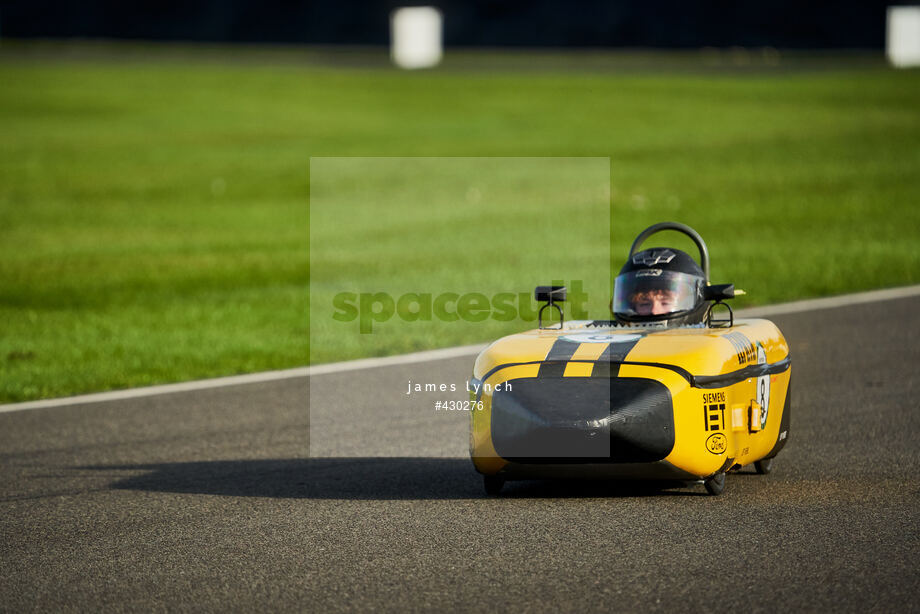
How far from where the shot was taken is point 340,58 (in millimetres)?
55938

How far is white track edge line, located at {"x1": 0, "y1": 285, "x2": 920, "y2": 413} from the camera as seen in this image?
34.9 ft

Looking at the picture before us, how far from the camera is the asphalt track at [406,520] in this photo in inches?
209

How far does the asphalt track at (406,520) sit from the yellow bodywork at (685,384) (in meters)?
0.25

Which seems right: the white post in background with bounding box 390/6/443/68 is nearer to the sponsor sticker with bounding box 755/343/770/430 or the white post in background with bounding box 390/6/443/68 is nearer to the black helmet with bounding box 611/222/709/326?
the black helmet with bounding box 611/222/709/326

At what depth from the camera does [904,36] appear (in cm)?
5012

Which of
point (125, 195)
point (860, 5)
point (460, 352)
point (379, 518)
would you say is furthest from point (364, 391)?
point (860, 5)

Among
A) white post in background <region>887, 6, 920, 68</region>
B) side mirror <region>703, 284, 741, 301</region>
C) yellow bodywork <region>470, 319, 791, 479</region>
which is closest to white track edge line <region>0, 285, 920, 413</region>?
yellow bodywork <region>470, 319, 791, 479</region>

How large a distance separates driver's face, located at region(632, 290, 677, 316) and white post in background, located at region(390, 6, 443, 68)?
50.5 metres

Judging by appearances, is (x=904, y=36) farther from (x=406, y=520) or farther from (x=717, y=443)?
(x=406, y=520)

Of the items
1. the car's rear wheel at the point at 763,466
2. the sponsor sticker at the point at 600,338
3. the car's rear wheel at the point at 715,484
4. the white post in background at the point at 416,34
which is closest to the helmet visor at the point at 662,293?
the sponsor sticker at the point at 600,338

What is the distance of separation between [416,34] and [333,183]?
107 feet

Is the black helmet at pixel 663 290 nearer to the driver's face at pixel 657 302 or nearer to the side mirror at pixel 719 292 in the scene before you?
the driver's face at pixel 657 302

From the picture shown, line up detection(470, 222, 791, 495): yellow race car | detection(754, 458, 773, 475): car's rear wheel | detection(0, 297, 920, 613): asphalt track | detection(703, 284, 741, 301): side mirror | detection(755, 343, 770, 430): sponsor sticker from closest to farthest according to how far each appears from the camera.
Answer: detection(0, 297, 920, 613): asphalt track
detection(470, 222, 791, 495): yellow race car
detection(755, 343, 770, 430): sponsor sticker
detection(703, 284, 741, 301): side mirror
detection(754, 458, 773, 475): car's rear wheel

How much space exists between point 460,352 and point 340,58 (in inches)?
1781
